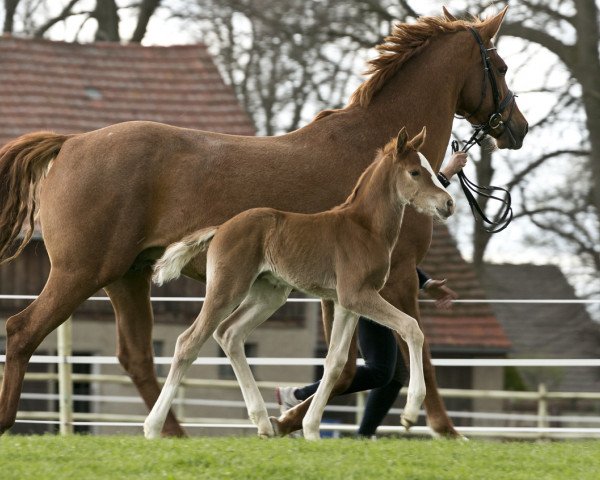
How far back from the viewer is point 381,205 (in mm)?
6383

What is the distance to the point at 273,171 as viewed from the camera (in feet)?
22.3

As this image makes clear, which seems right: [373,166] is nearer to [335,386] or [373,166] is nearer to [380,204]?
[380,204]

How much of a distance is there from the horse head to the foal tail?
185 cm

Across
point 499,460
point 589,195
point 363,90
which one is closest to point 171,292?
point 589,195

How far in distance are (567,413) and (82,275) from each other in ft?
64.0

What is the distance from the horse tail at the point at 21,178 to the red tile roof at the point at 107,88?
1164cm

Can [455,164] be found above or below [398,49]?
below

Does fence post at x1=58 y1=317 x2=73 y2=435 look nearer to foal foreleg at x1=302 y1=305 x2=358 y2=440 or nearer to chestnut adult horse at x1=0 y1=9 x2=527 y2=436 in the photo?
chestnut adult horse at x1=0 y1=9 x2=527 y2=436

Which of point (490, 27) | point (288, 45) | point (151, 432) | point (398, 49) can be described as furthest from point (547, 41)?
point (151, 432)

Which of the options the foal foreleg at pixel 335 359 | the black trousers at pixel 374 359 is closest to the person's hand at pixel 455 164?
the black trousers at pixel 374 359

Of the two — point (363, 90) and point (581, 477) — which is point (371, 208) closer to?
point (363, 90)

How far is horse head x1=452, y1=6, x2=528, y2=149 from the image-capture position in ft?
24.0

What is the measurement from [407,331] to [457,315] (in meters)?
15.8

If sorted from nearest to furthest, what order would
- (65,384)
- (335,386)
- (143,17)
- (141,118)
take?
(335,386) < (65,384) < (141,118) < (143,17)
